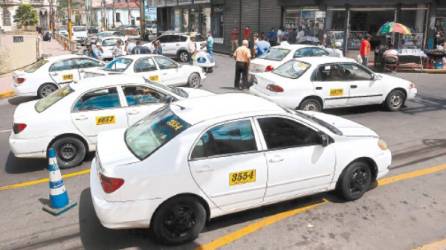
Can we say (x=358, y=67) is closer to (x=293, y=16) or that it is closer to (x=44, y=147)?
(x=44, y=147)

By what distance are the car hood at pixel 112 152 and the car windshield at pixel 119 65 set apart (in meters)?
7.80

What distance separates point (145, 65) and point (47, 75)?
3.09 meters

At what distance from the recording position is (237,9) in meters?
30.2

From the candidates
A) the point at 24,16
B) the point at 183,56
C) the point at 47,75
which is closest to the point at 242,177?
the point at 47,75

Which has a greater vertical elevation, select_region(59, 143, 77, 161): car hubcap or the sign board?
the sign board

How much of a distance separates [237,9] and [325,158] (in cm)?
2655

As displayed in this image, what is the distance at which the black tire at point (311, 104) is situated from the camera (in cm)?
984

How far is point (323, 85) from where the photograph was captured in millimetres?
9867

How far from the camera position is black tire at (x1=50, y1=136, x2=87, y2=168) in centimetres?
707

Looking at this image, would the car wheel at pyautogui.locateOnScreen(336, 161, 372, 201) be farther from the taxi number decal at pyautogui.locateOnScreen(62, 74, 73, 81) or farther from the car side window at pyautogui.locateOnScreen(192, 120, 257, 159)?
the taxi number decal at pyautogui.locateOnScreen(62, 74, 73, 81)

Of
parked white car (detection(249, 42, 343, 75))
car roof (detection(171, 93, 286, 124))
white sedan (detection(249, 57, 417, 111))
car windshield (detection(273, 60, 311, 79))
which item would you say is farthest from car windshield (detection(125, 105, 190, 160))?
parked white car (detection(249, 42, 343, 75))

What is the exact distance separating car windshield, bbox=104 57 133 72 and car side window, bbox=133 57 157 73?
10.3 inches

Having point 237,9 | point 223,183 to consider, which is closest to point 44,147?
point 223,183

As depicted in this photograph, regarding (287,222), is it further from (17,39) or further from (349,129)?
(17,39)
